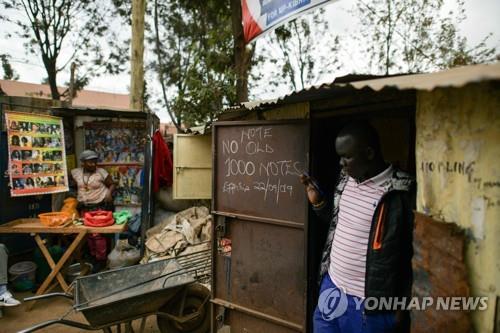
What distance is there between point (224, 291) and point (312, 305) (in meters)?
1.01

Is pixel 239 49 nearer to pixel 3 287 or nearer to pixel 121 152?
pixel 121 152

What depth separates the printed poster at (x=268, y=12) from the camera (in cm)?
312

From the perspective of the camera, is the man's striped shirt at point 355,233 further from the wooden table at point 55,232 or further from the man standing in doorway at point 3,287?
the man standing in doorway at point 3,287

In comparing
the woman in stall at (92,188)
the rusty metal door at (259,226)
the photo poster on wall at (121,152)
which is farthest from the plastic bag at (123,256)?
the rusty metal door at (259,226)

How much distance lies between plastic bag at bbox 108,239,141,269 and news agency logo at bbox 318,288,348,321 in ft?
12.9

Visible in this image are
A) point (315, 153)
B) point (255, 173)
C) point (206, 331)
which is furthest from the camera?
point (206, 331)

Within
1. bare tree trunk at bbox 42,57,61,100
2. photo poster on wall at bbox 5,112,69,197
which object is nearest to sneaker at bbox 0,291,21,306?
photo poster on wall at bbox 5,112,69,197

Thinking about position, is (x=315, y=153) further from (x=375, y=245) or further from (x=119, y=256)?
(x=119, y=256)

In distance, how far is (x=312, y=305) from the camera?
9.77ft

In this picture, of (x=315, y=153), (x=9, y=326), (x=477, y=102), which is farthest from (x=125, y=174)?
(x=477, y=102)

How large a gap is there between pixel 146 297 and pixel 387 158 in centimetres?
289

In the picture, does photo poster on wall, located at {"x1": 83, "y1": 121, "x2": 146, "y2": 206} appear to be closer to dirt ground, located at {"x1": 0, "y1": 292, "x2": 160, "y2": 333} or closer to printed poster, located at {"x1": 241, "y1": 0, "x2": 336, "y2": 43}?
dirt ground, located at {"x1": 0, "y1": 292, "x2": 160, "y2": 333}

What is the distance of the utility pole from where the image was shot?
6965 mm

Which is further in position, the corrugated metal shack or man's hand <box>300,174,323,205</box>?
man's hand <box>300,174,323,205</box>
